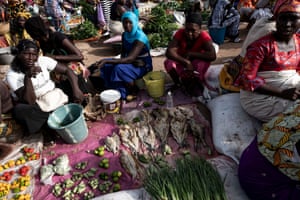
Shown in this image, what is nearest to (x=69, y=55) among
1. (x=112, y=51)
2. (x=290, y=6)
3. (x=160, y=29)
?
(x=112, y=51)

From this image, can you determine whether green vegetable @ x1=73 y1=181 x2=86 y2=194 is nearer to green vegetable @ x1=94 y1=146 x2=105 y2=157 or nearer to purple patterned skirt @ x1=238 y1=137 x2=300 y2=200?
green vegetable @ x1=94 y1=146 x2=105 y2=157

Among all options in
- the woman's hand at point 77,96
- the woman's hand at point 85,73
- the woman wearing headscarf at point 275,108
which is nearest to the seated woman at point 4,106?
the woman's hand at point 77,96

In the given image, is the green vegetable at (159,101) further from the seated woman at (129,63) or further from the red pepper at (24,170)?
the red pepper at (24,170)

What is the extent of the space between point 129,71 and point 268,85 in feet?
6.13

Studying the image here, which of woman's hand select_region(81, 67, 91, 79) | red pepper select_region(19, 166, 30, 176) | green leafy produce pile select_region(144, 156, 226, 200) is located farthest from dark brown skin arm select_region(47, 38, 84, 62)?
green leafy produce pile select_region(144, 156, 226, 200)

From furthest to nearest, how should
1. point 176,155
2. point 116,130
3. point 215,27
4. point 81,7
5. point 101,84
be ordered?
point 81,7
point 215,27
point 101,84
point 116,130
point 176,155

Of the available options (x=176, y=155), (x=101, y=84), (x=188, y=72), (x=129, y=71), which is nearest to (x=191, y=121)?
(x=176, y=155)

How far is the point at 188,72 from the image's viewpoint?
3344 mm

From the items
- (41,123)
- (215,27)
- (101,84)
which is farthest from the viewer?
(215,27)

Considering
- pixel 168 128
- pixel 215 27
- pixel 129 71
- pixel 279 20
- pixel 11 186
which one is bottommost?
pixel 11 186

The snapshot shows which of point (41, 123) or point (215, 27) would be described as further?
point (215, 27)

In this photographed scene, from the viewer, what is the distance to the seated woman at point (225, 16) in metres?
5.21

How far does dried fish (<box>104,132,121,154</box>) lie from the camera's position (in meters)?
2.73

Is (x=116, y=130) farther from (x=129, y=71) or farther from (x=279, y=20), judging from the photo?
(x=279, y=20)
